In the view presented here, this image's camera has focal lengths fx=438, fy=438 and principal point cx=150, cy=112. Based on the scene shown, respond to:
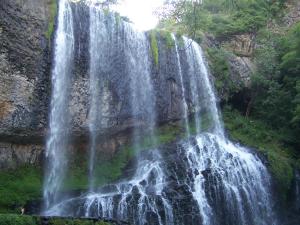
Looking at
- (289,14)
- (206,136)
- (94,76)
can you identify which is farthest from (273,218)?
(289,14)

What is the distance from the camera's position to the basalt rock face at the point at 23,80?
1462 cm

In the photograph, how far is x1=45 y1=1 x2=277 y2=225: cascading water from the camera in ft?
45.3

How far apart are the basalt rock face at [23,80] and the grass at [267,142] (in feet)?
28.8

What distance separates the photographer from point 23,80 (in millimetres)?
15008

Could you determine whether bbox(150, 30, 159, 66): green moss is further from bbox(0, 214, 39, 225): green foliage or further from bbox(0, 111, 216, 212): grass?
bbox(0, 214, 39, 225): green foliage

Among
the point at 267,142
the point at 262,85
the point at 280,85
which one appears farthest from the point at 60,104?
the point at 280,85

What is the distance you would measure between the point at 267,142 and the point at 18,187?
37.2 feet

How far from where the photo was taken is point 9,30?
48.5ft

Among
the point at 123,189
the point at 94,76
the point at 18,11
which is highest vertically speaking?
the point at 18,11

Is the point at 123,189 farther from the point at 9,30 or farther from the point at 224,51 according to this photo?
the point at 224,51

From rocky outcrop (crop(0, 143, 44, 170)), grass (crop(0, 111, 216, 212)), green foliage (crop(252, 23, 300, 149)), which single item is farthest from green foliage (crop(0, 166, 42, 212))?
green foliage (crop(252, 23, 300, 149))

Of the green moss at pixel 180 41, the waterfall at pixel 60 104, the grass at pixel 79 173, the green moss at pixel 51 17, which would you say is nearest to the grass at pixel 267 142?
the grass at pixel 79 173

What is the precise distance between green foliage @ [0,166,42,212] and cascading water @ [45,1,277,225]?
39.6 inches

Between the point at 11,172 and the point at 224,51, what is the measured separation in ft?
40.8
